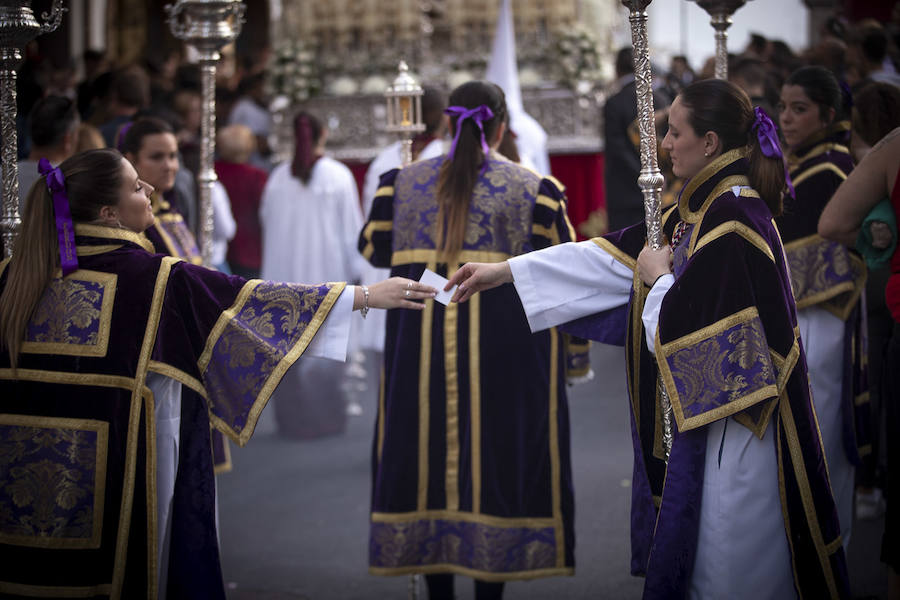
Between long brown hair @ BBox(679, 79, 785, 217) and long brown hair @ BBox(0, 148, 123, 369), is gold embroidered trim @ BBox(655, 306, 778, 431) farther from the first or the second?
long brown hair @ BBox(0, 148, 123, 369)

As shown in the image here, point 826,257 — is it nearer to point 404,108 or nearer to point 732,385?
point 732,385

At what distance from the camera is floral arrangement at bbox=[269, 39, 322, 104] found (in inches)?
383

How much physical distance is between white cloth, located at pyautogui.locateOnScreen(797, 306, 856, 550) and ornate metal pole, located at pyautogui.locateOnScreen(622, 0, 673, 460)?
3.81 feet

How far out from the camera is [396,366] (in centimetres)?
361

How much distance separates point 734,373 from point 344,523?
2.73 meters

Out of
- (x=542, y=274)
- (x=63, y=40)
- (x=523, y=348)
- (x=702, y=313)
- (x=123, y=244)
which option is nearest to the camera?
(x=702, y=313)

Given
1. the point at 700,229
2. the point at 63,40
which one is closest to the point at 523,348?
the point at 700,229

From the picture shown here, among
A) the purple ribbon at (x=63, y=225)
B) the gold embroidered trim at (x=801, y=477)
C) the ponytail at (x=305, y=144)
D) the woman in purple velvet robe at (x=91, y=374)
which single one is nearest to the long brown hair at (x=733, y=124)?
the gold embroidered trim at (x=801, y=477)

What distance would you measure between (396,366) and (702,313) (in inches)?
52.3

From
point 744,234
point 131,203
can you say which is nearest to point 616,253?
point 744,234

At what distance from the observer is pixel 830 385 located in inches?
150

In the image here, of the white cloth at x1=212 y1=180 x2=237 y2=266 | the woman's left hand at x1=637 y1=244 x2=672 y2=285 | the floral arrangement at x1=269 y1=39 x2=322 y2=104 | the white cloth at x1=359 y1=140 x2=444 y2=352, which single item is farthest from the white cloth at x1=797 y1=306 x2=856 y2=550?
the floral arrangement at x1=269 y1=39 x2=322 y2=104

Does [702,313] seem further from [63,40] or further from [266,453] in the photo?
[63,40]

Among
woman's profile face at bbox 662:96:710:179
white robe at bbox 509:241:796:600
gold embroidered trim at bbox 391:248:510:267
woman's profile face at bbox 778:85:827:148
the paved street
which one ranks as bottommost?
the paved street
